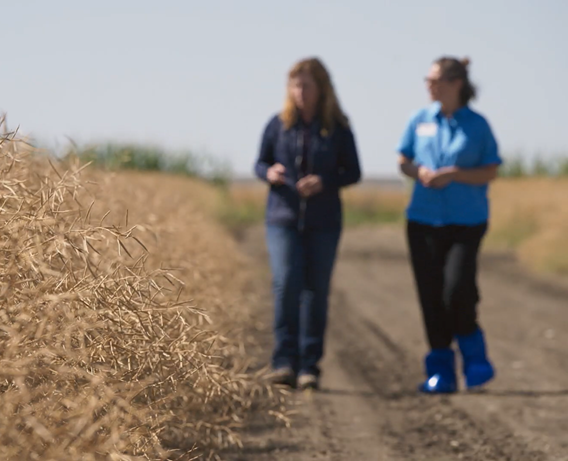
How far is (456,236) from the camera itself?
691 cm

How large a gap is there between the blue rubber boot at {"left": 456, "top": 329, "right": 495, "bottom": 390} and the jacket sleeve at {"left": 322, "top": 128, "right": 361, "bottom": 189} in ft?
4.14

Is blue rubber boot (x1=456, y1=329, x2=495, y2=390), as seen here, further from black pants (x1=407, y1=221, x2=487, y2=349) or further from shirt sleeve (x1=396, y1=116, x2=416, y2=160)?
shirt sleeve (x1=396, y1=116, x2=416, y2=160)

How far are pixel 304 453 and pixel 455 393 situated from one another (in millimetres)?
1849

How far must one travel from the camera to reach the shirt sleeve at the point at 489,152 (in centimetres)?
695

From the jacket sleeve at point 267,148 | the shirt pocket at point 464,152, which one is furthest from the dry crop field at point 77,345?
the shirt pocket at point 464,152

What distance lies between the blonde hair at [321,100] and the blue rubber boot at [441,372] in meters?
1.63

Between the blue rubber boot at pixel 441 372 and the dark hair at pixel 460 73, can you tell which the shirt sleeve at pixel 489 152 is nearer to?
the dark hair at pixel 460 73

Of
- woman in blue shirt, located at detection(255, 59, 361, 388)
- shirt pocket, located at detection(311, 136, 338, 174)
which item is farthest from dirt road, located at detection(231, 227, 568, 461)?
shirt pocket, located at detection(311, 136, 338, 174)

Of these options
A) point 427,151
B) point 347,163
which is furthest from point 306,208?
point 427,151

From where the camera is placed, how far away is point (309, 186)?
6.93m

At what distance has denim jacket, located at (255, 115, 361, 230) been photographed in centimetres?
703

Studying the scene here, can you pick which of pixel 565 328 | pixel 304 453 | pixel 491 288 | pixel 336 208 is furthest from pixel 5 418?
pixel 491 288

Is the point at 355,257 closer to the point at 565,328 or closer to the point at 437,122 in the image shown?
the point at 565,328

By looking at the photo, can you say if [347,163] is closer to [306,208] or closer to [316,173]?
[316,173]
